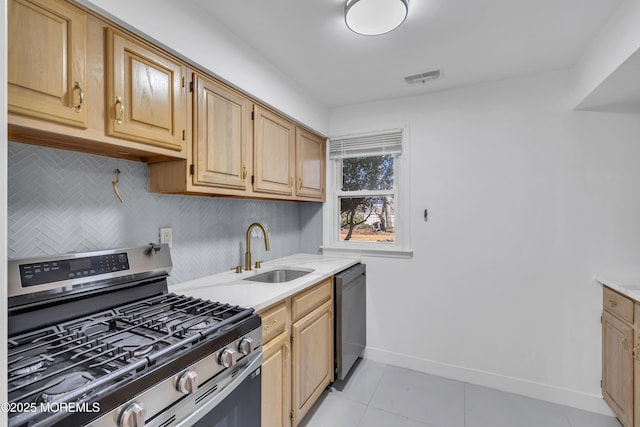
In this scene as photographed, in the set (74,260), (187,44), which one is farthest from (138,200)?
(187,44)

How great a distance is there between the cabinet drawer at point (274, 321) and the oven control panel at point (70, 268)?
0.68 m

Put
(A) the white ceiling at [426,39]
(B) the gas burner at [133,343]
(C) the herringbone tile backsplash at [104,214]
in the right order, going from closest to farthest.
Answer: (B) the gas burner at [133,343] < (C) the herringbone tile backsplash at [104,214] < (A) the white ceiling at [426,39]

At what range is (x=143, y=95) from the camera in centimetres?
126

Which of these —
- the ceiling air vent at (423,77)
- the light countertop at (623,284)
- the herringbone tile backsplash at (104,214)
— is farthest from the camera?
the ceiling air vent at (423,77)

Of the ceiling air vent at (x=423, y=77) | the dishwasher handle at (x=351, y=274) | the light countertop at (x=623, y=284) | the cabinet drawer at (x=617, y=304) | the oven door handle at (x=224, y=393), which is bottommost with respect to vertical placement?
the oven door handle at (x=224, y=393)

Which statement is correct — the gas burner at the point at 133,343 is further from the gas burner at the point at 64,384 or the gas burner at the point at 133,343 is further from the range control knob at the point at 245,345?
the range control knob at the point at 245,345

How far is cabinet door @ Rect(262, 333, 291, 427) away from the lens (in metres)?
1.46

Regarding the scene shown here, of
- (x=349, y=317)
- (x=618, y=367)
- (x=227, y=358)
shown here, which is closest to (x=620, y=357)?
(x=618, y=367)

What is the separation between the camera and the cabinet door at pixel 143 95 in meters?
1.15

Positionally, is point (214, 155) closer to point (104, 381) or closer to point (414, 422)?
point (104, 381)

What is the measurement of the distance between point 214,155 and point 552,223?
2.32m

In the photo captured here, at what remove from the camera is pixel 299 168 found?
245 cm

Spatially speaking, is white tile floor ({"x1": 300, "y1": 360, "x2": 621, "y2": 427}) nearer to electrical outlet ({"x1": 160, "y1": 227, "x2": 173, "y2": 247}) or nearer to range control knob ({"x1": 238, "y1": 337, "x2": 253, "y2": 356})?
range control knob ({"x1": 238, "y1": 337, "x2": 253, "y2": 356})

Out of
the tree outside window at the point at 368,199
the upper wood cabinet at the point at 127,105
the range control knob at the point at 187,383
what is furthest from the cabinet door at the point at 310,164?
the range control knob at the point at 187,383
